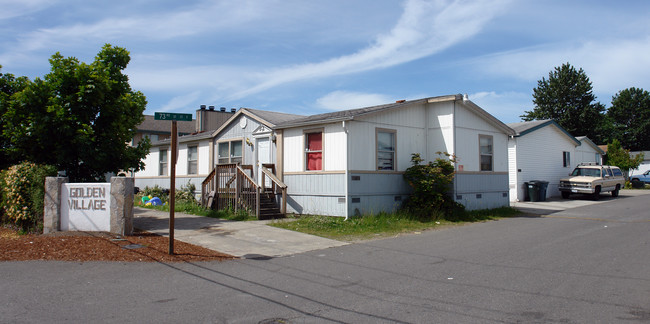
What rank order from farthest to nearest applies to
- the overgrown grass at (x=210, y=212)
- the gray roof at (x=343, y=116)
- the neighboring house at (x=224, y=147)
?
the neighboring house at (x=224, y=147) → the overgrown grass at (x=210, y=212) → the gray roof at (x=343, y=116)

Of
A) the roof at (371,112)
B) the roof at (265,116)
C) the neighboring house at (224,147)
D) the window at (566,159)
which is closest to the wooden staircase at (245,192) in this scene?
the neighboring house at (224,147)

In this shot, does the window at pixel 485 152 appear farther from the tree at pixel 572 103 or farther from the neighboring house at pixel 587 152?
the tree at pixel 572 103

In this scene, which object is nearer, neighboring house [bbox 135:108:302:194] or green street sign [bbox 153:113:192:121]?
green street sign [bbox 153:113:192:121]

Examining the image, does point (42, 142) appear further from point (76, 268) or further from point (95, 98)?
point (76, 268)

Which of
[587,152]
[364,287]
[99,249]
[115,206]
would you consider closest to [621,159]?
[587,152]

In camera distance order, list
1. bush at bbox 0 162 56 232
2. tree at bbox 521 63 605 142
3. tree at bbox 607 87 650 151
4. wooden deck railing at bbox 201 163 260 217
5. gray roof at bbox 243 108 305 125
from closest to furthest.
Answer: bush at bbox 0 162 56 232, wooden deck railing at bbox 201 163 260 217, gray roof at bbox 243 108 305 125, tree at bbox 521 63 605 142, tree at bbox 607 87 650 151

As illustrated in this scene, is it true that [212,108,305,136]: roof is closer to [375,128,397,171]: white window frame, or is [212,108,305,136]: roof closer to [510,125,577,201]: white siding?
[375,128,397,171]: white window frame

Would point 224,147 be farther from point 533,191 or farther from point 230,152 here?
point 533,191

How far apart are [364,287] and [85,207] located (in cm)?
846

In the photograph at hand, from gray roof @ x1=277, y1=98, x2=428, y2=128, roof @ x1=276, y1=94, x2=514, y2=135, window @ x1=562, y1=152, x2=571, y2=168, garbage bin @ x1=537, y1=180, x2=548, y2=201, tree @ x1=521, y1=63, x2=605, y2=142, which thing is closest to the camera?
gray roof @ x1=277, y1=98, x2=428, y2=128

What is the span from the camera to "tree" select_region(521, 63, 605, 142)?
155 ft

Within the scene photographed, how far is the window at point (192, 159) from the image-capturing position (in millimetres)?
21558

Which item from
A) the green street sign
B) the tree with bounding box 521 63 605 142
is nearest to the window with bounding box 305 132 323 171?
the green street sign

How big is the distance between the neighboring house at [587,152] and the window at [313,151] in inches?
896
